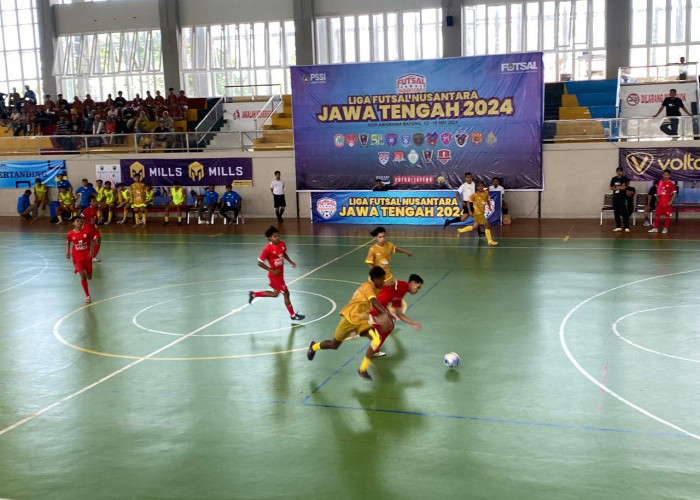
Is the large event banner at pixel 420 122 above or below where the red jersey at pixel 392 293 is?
above

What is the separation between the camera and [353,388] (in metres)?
9.50

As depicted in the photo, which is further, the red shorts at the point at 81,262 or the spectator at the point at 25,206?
the spectator at the point at 25,206

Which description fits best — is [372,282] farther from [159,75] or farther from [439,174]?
[159,75]

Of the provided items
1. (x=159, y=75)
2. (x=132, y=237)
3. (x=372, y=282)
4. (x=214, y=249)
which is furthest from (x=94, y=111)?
(x=372, y=282)

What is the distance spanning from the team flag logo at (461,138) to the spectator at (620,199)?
5.45 m

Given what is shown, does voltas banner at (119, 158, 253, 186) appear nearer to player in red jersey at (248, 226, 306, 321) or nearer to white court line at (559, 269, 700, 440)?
player in red jersey at (248, 226, 306, 321)

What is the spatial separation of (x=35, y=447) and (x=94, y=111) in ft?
102

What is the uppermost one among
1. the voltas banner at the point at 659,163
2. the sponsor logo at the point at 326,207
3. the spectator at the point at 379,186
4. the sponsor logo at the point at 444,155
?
the sponsor logo at the point at 444,155

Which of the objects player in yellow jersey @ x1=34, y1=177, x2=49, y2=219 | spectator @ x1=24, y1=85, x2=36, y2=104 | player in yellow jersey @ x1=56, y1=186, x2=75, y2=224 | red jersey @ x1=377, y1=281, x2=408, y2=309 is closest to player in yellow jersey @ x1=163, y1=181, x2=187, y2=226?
player in yellow jersey @ x1=56, y1=186, x2=75, y2=224

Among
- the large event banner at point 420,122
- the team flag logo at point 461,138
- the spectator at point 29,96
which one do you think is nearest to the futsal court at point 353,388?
the large event banner at point 420,122

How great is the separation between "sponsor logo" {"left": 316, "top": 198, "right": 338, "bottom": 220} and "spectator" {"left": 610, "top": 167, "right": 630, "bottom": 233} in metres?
10.0

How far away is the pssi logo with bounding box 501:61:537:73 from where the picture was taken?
2516 centimetres

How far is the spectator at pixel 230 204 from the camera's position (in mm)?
28344

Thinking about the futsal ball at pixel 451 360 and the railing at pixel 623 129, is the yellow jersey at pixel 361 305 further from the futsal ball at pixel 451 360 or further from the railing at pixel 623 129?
the railing at pixel 623 129
